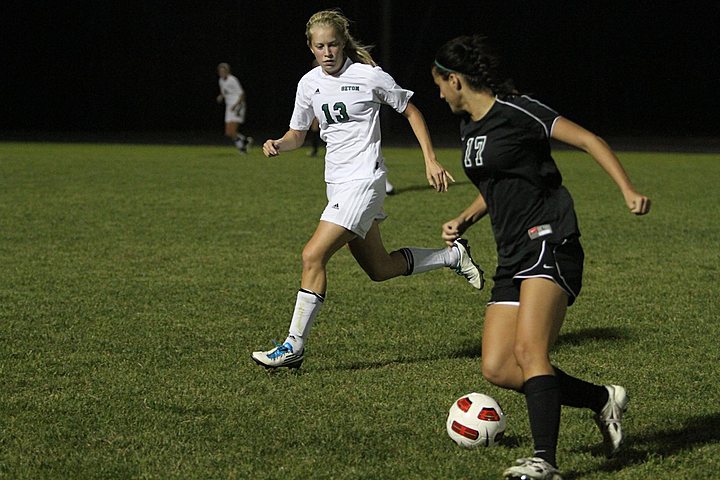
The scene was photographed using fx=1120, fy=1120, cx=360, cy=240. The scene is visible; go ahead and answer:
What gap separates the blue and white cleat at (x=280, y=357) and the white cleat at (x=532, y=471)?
7.37 feet

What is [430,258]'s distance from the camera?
7.73 m

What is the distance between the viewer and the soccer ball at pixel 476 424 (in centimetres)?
490

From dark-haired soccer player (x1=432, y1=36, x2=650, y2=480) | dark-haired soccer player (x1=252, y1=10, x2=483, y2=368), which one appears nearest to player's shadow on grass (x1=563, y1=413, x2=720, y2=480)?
dark-haired soccer player (x1=432, y1=36, x2=650, y2=480)

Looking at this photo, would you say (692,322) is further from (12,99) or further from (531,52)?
(12,99)

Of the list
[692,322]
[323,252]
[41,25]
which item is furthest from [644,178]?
[41,25]

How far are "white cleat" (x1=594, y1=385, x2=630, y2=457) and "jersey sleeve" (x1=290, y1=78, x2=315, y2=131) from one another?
2804 mm

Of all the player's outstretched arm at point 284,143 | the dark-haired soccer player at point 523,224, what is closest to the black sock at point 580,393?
the dark-haired soccer player at point 523,224

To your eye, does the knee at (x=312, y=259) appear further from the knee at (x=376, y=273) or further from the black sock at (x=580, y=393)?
the black sock at (x=580, y=393)

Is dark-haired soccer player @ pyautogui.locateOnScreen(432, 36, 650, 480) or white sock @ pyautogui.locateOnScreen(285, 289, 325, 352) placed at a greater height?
dark-haired soccer player @ pyautogui.locateOnScreen(432, 36, 650, 480)

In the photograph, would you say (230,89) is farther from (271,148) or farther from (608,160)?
(608,160)

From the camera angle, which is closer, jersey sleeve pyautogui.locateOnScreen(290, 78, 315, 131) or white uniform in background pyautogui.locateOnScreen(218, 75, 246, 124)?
jersey sleeve pyautogui.locateOnScreen(290, 78, 315, 131)

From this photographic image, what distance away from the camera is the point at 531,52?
3700 cm

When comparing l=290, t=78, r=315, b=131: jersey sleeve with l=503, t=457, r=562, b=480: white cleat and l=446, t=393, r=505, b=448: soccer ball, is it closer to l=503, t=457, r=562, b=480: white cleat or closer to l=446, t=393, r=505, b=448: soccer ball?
l=446, t=393, r=505, b=448: soccer ball

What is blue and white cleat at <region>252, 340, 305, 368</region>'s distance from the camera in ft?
20.8
